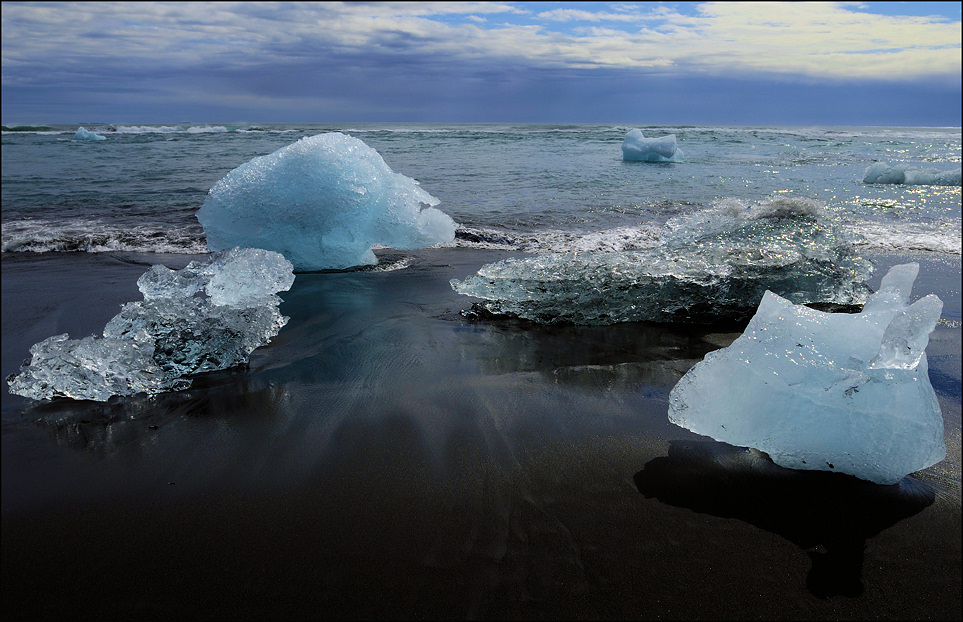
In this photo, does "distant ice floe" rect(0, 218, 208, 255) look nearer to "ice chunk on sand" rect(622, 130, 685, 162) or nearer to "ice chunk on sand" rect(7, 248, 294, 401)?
"ice chunk on sand" rect(7, 248, 294, 401)

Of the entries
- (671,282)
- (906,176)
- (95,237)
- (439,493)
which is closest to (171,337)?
(439,493)

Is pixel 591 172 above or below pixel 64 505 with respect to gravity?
above

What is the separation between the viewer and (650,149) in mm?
16766

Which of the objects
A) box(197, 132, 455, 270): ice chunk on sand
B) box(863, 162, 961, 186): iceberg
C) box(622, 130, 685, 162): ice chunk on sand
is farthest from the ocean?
box(622, 130, 685, 162): ice chunk on sand

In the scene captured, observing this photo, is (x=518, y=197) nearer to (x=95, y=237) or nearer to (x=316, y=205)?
(x=316, y=205)

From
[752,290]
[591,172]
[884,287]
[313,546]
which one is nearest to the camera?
[313,546]

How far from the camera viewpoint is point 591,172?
13289mm

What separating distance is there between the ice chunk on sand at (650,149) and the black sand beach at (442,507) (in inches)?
580

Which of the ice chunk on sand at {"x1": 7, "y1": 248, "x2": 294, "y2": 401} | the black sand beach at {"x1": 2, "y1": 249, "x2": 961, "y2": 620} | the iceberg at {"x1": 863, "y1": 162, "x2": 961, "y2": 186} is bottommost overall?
the black sand beach at {"x1": 2, "y1": 249, "x2": 961, "y2": 620}

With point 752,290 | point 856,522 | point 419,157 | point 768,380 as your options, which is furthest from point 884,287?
point 419,157

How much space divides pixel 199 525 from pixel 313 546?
16.1 inches

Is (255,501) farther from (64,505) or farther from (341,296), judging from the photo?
(341,296)

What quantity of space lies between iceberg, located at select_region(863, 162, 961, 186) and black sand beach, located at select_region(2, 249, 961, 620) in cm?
1129

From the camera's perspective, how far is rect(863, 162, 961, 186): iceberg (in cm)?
1211
